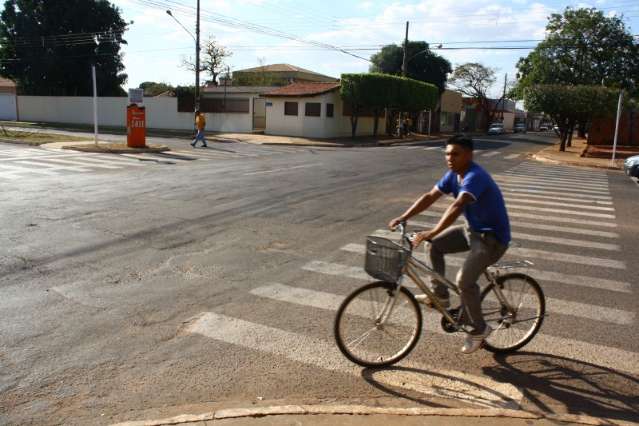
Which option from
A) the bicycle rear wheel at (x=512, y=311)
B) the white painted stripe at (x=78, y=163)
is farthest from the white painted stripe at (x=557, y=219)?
the white painted stripe at (x=78, y=163)

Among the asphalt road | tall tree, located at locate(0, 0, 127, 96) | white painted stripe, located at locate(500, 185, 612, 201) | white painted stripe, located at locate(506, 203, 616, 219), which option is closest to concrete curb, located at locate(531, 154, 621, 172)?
white painted stripe, located at locate(500, 185, 612, 201)

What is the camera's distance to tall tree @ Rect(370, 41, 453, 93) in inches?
2339

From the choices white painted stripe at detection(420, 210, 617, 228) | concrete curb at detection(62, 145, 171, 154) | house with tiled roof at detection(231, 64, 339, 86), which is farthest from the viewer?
house with tiled roof at detection(231, 64, 339, 86)

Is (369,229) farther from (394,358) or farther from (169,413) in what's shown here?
(169,413)

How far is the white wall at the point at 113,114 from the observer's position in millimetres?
40406

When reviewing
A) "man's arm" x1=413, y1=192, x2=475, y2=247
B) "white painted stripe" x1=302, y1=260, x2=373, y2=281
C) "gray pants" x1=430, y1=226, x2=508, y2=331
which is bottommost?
"white painted stripe" x1=302, y1=260, x2=373, y2=281

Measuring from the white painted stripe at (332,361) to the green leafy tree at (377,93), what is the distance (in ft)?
112

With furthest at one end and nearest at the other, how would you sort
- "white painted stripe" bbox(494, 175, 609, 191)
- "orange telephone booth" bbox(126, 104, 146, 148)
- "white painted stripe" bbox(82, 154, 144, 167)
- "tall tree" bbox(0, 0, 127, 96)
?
"tall tree" bbox(0, 0, 127, 96), "orange telephone booth" bbox(126, 104, 146, 148), "white painted stripe" bbox(82, 154, 144, 167), "white painted stripe" bbox(494, 175, 609, 191)

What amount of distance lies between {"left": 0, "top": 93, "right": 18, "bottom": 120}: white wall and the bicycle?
54.1 metres

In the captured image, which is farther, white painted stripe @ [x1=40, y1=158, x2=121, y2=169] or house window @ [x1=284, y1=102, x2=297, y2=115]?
house window @ [x1=284, y1=102, x2=297, y2=115]

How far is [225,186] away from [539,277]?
851cm

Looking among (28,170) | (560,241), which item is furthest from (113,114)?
(560,241)

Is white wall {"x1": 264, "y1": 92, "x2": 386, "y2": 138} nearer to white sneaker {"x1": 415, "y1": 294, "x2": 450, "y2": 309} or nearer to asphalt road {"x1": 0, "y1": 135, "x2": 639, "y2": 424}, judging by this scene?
asphalt road {"x1": 0, "y1": 135, "x2": 639, "y2": 424}

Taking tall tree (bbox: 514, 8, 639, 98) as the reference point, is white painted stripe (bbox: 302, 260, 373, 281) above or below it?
below
